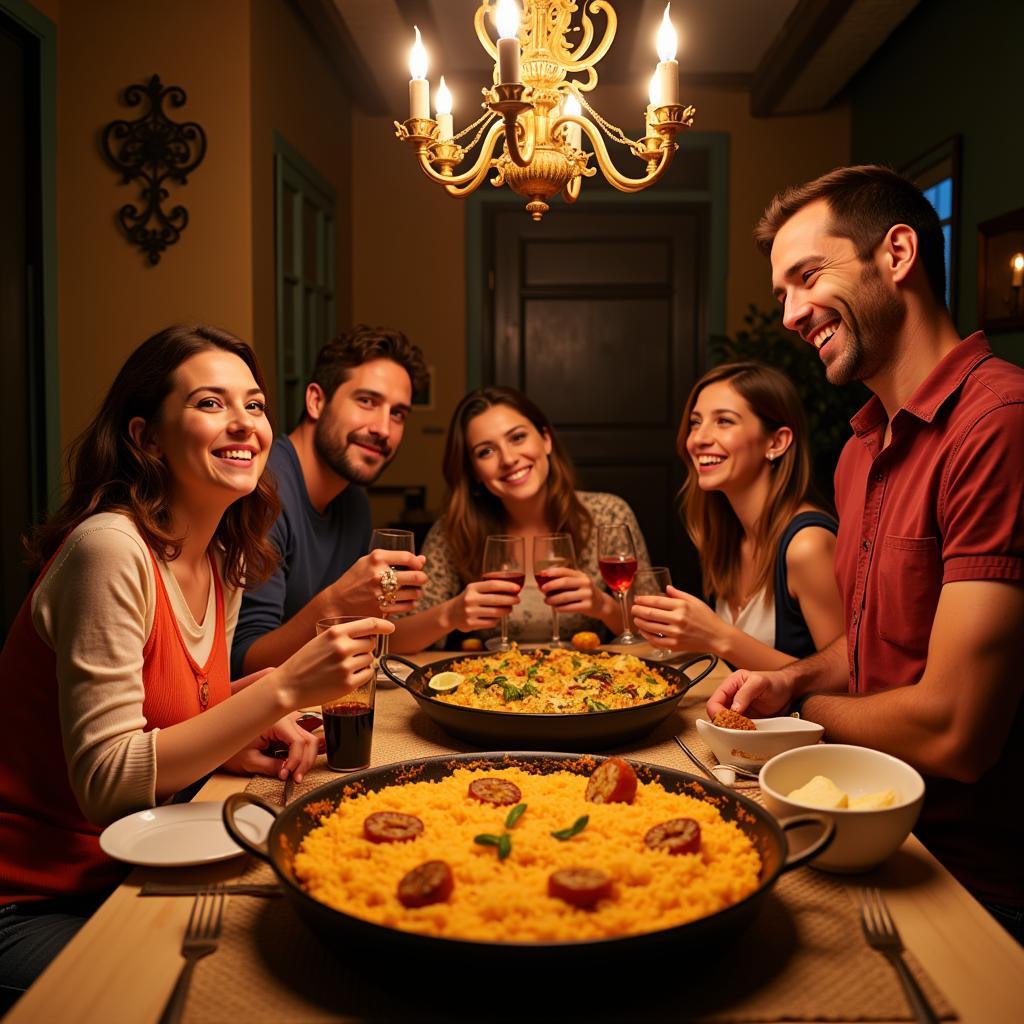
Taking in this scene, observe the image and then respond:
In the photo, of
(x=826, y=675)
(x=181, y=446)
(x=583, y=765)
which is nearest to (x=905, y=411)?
(x=826, y=675)

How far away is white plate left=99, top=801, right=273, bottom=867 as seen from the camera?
3.56ft

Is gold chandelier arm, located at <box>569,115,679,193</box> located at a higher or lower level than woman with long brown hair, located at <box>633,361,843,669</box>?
higher

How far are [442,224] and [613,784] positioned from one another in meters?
5.18

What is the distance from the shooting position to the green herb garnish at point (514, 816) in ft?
3.39

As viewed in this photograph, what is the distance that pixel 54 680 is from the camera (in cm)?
148

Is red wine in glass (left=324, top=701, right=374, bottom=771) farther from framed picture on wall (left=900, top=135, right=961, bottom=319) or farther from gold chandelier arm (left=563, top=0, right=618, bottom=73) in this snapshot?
framed picture on wall (left=900, top=135, right=961, bottom=319)

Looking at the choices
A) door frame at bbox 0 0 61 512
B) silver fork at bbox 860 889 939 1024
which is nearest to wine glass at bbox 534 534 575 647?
silver fork at bbox 860 889 939 1024

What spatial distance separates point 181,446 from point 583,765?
0.88m

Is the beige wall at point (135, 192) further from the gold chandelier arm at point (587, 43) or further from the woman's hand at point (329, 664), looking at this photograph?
the woman's hand at point (329, 664)

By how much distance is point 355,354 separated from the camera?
9.36ft

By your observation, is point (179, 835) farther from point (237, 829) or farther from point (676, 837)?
point (676, 837)

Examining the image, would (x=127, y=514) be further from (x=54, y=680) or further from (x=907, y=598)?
(x=907, y=598)

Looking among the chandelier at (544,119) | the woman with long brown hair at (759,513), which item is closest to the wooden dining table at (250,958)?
the woman with long brown hair at (759,513)

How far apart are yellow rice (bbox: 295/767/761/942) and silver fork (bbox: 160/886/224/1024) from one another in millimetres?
97
